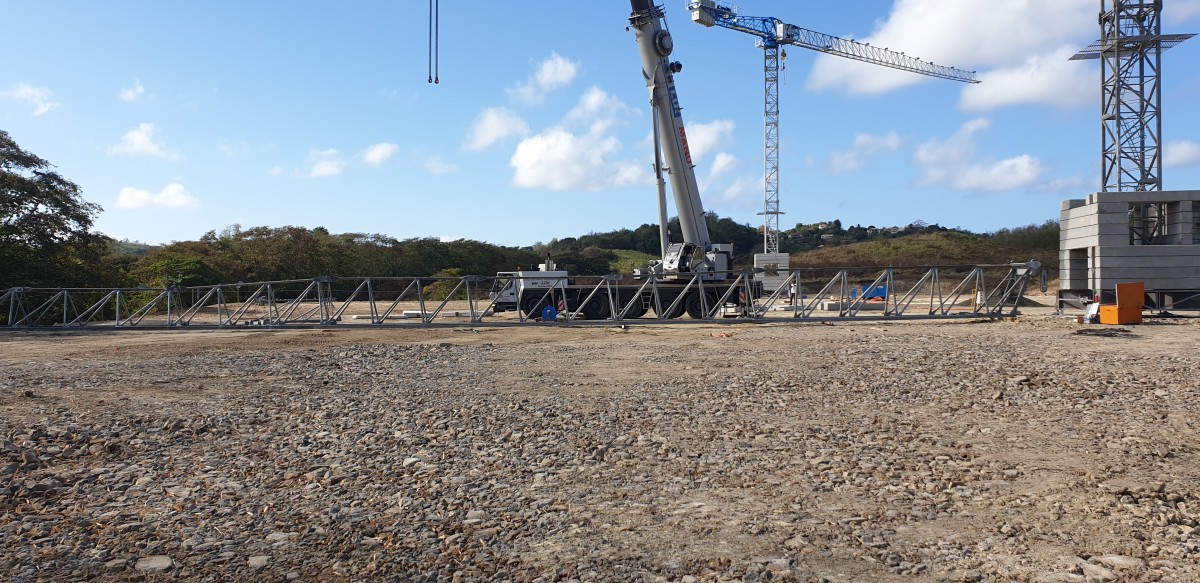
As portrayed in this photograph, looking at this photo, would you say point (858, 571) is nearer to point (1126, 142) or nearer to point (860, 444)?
Result: point (860, 444)

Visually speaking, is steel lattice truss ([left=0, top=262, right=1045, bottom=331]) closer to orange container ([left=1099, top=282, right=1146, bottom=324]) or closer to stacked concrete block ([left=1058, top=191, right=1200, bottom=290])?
stacked concrete block ([left=1058, top=191, right=1200, bottom=290])

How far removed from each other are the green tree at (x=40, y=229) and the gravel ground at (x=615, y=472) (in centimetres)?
1794

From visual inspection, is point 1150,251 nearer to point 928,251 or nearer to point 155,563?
point 155,563

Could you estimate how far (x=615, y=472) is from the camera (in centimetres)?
625

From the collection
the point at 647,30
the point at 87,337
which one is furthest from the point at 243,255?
the point at 647,30

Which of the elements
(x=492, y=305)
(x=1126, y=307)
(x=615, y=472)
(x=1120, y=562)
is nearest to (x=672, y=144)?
(x=492, y=305)

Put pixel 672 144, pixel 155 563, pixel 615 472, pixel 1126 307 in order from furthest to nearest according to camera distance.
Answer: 1. pixel 672 144
2. pixel 1126 307
3. pixel 615 472
4. pixel 155 563

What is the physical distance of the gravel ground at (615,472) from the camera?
14.8 ft

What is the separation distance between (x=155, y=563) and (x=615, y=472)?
3073 millimetres

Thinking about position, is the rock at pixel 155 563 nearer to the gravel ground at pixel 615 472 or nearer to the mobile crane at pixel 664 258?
the gravel ground at pixel 615 472

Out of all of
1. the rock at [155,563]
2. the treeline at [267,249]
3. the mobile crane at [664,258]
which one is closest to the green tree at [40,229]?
the treeline at [267,249]

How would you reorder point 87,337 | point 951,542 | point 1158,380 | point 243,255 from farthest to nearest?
1. point 243,255
2. point 87,337
3. point 1158,380
4. point 951,542

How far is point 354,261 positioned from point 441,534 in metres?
43.8

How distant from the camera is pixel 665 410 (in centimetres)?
870
